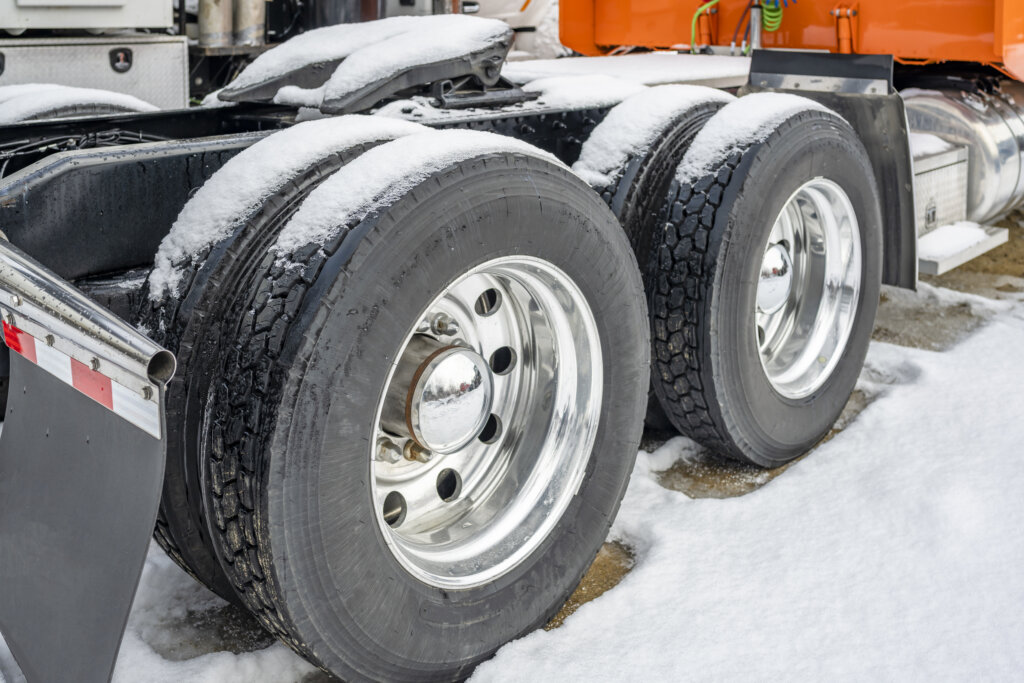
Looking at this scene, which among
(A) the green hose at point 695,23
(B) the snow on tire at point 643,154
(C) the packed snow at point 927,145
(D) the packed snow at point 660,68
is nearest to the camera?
(B) the snow on tire at point 643,154

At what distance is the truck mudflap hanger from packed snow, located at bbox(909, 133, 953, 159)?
319 cm

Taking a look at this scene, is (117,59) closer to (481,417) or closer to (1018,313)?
(481,417)

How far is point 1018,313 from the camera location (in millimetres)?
4184

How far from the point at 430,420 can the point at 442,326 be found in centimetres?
26

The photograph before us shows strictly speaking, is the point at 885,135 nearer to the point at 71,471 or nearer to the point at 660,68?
the point at 660,68

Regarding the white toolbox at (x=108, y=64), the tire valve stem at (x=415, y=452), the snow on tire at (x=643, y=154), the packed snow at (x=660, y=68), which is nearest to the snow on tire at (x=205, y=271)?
the tire valve stem at (x=415, y=452)

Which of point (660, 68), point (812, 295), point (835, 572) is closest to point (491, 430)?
point (835, 572)

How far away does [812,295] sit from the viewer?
309cm

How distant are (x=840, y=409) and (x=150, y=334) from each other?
2.08m

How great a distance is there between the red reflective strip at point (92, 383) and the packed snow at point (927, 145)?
320cm

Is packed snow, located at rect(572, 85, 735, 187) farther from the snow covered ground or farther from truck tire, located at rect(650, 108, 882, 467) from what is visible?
Answer: the snow covered ground

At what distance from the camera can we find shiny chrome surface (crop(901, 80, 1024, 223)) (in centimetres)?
413

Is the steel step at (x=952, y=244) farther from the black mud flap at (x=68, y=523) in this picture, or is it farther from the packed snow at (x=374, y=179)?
the black mud flap at (x=68, y=523)

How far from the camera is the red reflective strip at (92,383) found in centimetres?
143
